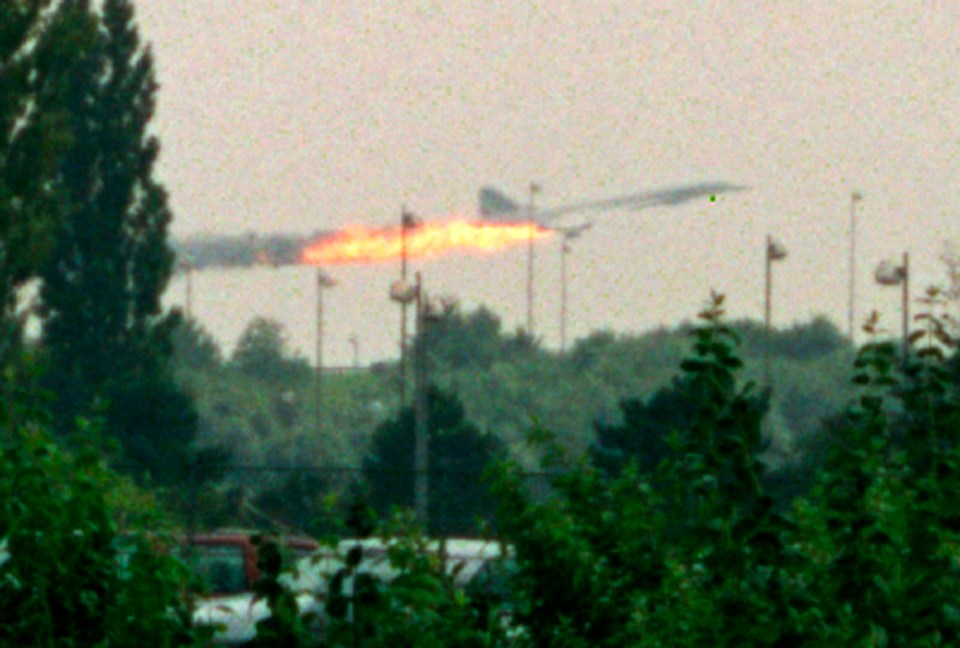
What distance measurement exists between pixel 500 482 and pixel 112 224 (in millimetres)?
47720

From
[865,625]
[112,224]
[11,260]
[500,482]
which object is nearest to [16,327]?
[11,260]

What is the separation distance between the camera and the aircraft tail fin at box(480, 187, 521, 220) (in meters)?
50.0

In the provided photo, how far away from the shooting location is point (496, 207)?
170 ft

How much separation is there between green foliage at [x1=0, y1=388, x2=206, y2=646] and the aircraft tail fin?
43.3m

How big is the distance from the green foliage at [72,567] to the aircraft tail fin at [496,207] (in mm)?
43342

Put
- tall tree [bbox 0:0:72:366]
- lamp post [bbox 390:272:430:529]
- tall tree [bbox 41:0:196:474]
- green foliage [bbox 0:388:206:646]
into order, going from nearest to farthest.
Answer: green foliage [bbox 0:388:206:646] < lamp post [bbox 390:272:430:529] < tall tree [bbox 0:0:72:366] < tall tree [bbox 41:0:196:474]

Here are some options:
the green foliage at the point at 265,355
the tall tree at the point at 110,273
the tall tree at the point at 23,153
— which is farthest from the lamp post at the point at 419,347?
the green foliage at the point at 265,355

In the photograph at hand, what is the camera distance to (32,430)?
6484 mm

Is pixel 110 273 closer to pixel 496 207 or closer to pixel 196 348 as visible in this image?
pixel 496 207

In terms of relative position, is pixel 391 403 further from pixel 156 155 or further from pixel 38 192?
pixel 38 192

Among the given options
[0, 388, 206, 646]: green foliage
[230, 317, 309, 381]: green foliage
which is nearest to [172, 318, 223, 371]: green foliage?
[230, 317, 309, 381]: green foliage

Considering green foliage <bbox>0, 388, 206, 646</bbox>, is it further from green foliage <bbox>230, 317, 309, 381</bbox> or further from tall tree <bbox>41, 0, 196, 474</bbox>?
green foliage <bbox>230, 317, 309, 381</bbox>

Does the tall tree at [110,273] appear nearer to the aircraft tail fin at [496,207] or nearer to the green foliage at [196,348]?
the aircraft tail fin at [496,207]

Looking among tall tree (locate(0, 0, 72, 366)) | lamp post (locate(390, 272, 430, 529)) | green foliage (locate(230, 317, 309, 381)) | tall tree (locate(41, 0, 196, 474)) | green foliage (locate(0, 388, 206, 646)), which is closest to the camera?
green foliage (locate(0, 388, 206, 646))
